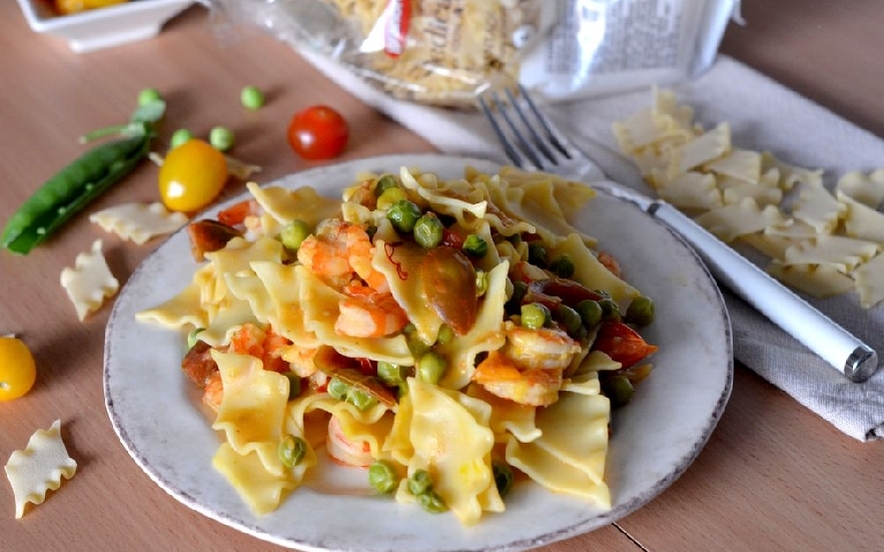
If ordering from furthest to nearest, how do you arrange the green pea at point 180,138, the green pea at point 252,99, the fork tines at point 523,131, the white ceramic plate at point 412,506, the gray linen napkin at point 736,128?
the green pea at point 252,99 < the green pea at point 180,138 < the fork tines at point 523,131 < the gray linen napkin at point 736,128 < the white ceramic plate at point 412,506

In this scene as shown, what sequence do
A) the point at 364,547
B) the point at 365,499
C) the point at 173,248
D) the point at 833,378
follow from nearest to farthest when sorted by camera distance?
the point at 364,547 < the point at 365,499 < the point at 833,378 < the point at 173,248

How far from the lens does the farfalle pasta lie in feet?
7.82

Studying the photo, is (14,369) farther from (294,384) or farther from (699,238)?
(699,238)

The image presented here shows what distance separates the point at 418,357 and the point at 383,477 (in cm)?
34

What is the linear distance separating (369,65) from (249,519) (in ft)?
7.88

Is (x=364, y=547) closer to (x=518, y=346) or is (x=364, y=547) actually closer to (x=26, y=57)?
(x=518, y=346)

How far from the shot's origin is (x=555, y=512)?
227cm

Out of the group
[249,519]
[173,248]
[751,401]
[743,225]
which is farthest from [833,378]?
[173,248]

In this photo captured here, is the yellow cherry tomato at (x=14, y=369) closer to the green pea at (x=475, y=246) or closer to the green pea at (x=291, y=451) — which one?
the green pea at (x=291, y=451)

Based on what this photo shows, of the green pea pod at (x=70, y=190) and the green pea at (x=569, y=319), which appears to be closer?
the green pea at (x=569, y=319)

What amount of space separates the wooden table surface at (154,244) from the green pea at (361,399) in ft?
1.49

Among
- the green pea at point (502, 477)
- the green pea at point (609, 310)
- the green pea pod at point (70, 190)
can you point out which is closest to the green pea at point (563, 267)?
the green pea at point (609, 310)

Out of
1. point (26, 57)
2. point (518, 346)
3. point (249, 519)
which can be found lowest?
point (26, 57)

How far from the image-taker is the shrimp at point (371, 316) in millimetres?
2488
